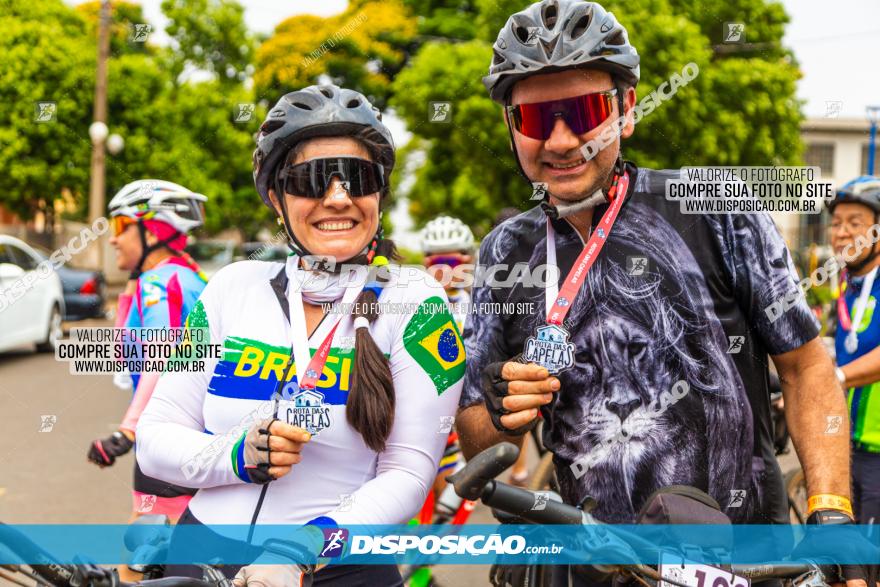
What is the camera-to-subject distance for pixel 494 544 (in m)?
2.08

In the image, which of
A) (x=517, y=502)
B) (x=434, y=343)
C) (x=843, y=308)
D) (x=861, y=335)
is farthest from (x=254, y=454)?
(x=843, y=308)

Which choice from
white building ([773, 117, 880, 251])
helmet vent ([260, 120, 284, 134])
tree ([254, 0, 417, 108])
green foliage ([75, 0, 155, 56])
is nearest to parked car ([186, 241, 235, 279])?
green foliage ([75, 0, 155, 56])

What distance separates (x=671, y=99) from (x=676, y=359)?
636 inches

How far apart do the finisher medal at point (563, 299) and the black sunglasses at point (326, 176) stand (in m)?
0.54

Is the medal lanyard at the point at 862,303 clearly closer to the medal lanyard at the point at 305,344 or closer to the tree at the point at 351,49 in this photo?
the medal lanyard at the point at 305,344

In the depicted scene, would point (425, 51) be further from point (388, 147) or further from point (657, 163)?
point (388, 147)

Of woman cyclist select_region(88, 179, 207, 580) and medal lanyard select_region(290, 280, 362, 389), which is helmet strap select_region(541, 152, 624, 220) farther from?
woman cyclist select_region(88, 179, 207, 580)

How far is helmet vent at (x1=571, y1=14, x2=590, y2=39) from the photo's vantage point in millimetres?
2238

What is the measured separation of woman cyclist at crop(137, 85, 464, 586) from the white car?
942 cm

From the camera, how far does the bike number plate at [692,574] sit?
1.57 metres

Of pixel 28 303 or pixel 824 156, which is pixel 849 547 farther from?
pixel 824 156

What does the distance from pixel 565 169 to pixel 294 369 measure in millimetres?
892

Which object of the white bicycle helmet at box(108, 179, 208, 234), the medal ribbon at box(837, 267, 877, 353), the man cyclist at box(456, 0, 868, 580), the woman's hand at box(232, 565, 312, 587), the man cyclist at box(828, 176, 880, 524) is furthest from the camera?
the white bicycle helmet at box(108, 179, 208, 234)

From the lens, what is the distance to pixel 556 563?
1867mm
